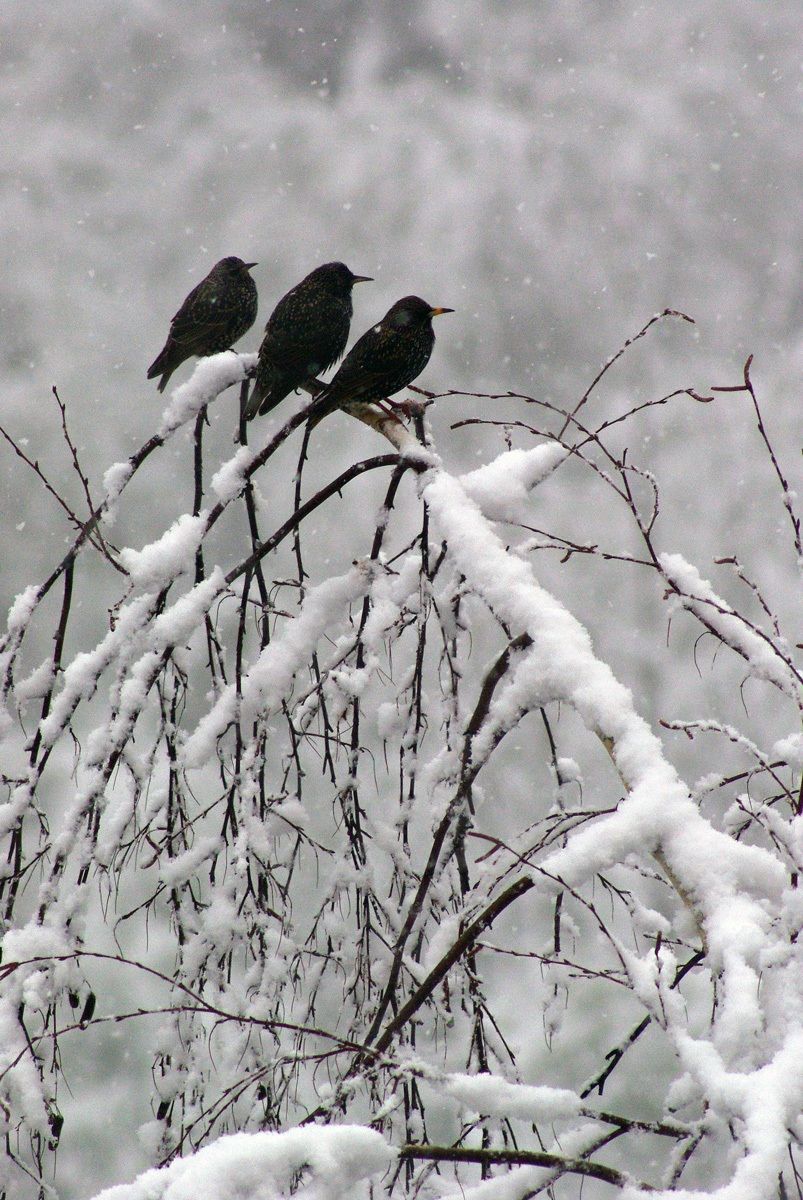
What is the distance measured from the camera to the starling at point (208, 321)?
3209 millimetres

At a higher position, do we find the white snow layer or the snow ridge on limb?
the snow ridge on limb

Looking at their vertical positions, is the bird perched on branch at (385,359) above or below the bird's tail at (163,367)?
below

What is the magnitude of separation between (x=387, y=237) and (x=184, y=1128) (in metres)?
14.2

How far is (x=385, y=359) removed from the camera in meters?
Answer: 2.78

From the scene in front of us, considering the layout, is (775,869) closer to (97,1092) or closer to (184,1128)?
(184,1128)

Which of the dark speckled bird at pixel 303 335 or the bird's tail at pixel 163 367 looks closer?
the dark speckled bird at pixel 303 335

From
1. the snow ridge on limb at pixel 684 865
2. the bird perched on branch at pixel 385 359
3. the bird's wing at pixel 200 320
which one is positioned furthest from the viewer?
the bird's wing at pixel 200 320

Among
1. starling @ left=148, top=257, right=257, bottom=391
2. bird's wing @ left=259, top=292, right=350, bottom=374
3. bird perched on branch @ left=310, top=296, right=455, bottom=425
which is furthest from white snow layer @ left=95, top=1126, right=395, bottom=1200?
starling @ left=148, top=257, right=257, bottom=391

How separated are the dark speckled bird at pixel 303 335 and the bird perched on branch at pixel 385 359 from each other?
129mm

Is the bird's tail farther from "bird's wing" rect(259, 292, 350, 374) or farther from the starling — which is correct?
"bird's wing" rect(259, 292, 350, 374)

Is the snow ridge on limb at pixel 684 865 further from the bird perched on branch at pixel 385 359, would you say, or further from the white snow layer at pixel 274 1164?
the bird perched on branch at pixel 385 359

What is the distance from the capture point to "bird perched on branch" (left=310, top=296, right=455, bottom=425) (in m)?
2.53

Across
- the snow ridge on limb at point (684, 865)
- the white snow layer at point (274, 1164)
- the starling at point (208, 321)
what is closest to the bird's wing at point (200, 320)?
the starling at point (208, 321)

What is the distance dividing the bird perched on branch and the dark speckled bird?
0.13 meters
